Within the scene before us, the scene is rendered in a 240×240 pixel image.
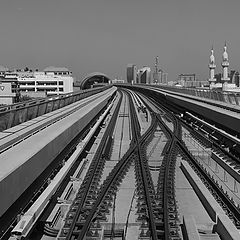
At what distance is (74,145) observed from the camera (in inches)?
551

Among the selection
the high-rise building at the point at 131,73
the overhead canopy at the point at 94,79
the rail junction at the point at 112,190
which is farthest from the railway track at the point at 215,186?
the high-rise building at the point at 131,73

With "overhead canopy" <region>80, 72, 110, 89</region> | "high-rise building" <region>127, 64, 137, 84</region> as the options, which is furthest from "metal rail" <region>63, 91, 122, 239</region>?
"high-rise building" <region>127, 64, 137, 84</region>

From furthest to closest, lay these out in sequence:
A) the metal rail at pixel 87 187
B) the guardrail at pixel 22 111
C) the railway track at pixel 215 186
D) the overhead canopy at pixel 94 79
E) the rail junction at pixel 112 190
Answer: the overhead canopy at pixel 94 79 < the guardrail at pixel 22 111 < the railway track at pixel 215 186 < the metal rail at pixel 87 187 < the rail junction at pixel 112 190

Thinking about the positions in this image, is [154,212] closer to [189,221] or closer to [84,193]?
[189,221]

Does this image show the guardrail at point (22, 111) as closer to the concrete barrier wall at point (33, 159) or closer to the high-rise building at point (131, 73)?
the concrete barrier wall at point (33, 159)

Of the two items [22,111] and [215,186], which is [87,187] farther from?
[22,111]

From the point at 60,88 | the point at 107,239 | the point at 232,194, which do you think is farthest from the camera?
the point at 60,88

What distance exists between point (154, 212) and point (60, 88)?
8481 cm

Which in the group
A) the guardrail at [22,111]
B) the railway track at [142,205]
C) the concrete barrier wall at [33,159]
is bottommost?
the railway track at [142,205]

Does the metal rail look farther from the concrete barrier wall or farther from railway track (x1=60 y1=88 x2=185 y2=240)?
the concrete barrier wall

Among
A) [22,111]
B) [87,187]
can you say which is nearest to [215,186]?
[87,187]

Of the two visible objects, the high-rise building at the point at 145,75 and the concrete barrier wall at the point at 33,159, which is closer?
the concrete barrier wall at the point at 33,159

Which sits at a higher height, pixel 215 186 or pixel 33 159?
pixel 33 159

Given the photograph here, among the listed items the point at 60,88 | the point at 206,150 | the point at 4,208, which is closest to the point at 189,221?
the point at 4,208
